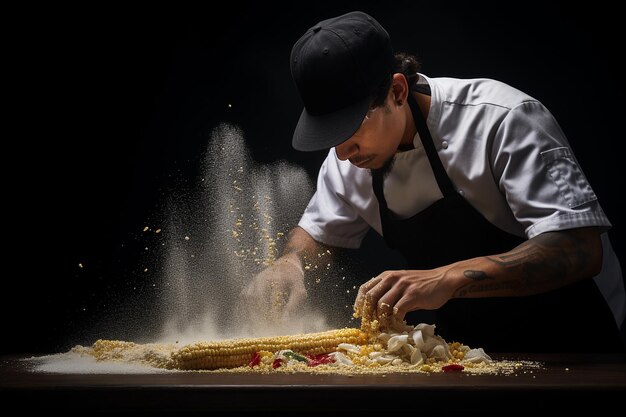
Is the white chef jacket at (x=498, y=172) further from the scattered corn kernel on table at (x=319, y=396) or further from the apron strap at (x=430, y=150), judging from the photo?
the scattered corn kernel on table at (x=319, y=396)

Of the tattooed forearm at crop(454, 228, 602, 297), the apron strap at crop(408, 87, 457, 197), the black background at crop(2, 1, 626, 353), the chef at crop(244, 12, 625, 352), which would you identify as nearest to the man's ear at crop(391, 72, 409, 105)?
the chef at crop(244, 12, 625, 352)

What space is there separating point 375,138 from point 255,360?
2.58 feet

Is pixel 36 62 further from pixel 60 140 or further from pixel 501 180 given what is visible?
pixel 501 180

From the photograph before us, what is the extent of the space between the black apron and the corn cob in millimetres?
622

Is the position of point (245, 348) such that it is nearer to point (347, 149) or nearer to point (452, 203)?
point (347, 149)

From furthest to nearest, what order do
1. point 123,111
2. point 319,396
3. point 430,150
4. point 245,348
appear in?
point 123,111
point 430,150
point 245,348
point 319,396

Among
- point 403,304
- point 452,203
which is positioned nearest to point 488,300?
point 452,203

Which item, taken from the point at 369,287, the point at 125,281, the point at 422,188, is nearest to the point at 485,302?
the point at 422,188

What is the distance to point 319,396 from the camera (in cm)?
170

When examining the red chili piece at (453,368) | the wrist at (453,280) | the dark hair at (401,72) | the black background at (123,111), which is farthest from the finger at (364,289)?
the black background at (123,111)

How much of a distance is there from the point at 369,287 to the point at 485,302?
67 centimetres

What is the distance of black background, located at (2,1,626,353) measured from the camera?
3.35 metres

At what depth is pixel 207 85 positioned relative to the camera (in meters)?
3.44

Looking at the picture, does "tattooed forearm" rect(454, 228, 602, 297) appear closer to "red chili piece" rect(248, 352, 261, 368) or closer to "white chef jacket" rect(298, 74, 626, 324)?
"white chef jacket" rect(298, 74, 626, 324)
